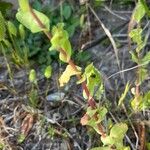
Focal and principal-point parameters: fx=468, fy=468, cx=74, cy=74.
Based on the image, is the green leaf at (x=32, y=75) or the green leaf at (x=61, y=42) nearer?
the green leaf at (x=61, y=42)

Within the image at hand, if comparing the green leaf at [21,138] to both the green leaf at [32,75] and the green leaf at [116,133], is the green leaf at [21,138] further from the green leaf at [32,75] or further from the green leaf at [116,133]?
the green leaf at [116,133]

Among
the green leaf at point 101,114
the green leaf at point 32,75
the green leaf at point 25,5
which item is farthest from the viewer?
the green leaf at point 32,75

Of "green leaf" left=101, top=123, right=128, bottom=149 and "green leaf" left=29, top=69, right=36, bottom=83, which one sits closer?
"green leaf" left=101, top=123, right=128, bottom=149

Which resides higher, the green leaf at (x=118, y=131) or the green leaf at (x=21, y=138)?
the green leaf at (x=118, y=131)

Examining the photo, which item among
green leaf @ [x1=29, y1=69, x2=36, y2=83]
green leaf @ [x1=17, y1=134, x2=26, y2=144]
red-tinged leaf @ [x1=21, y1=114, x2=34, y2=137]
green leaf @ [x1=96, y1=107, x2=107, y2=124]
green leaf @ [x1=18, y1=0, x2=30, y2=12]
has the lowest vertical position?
green leaf @ [x1=17, y1=134, x2=26, y2=144]

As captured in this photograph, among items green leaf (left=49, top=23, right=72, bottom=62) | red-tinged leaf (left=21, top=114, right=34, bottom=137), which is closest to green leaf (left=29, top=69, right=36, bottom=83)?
red-tinged leaf (left=21, top=114, right=34, bottom=137)

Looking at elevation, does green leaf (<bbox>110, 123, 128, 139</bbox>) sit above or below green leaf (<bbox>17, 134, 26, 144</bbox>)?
above

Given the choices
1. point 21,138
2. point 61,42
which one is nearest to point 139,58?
point 61,42

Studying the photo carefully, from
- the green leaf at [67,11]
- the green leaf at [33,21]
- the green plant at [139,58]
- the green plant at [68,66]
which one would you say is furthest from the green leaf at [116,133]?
the green leaf at [67,11]

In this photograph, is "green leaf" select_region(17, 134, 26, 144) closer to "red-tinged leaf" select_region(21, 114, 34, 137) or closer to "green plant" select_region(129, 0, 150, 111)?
"red-tinged leaf" select_region(21, 114, 34, 137)

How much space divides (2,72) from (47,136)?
0.89ft

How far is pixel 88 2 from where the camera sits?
4.79 ft

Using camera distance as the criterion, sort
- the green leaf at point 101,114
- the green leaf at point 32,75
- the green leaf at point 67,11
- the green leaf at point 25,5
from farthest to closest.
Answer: the green leaf at point 67,11 → the green leaf at point 32,75 → the green leaf at point 101,114 → the green leaf at point 25,5

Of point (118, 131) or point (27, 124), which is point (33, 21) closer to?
point (118, 131)
